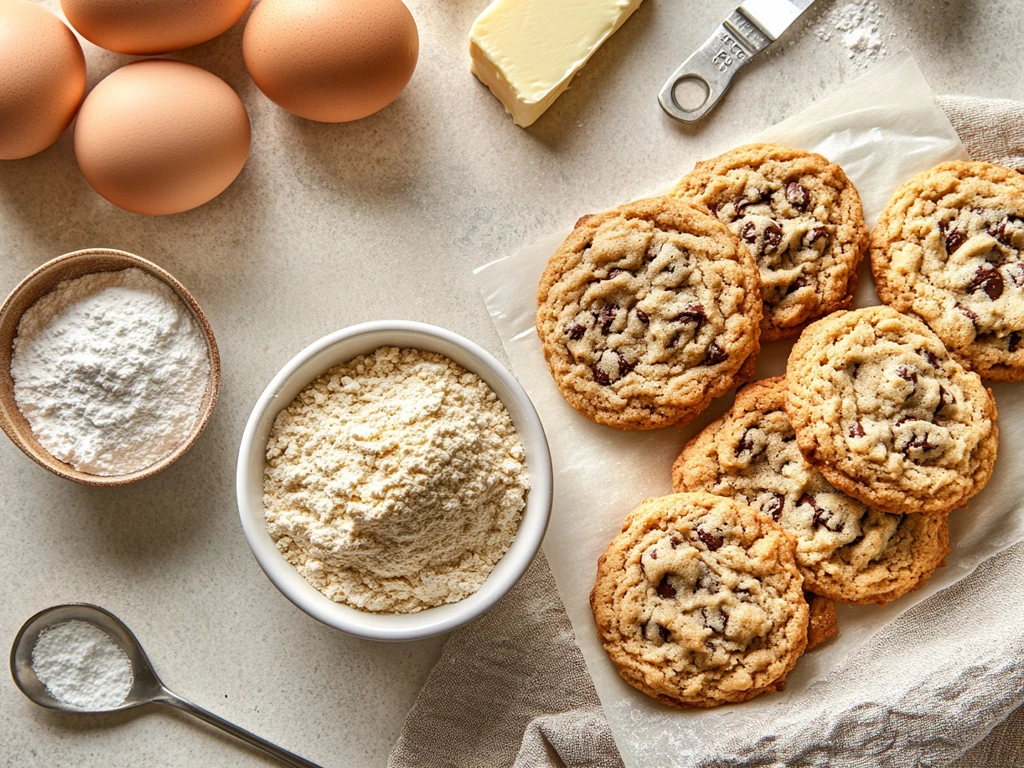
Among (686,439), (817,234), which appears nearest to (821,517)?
(686,439)

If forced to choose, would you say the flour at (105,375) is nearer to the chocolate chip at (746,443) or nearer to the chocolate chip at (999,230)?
the chocolate chip at (746,443)

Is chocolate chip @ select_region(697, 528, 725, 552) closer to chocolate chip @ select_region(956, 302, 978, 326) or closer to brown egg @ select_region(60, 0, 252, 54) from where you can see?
chocolate chip @ select_region(956, 302, 978, 326)

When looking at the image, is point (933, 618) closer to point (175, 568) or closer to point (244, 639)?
point (244, 639)

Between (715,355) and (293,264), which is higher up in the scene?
(715,355)

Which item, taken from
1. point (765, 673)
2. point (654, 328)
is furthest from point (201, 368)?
point (765, 673)

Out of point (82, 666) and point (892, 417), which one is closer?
point (892, 417)

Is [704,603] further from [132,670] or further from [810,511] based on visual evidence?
[132,670]
